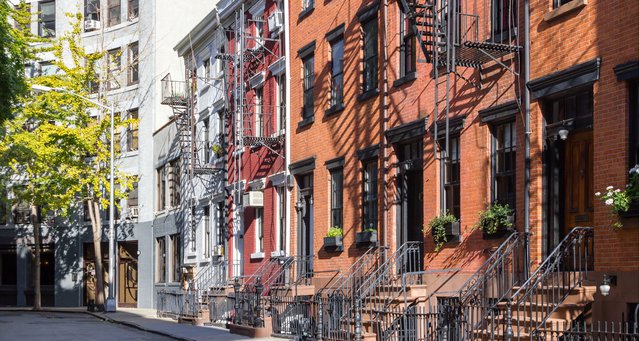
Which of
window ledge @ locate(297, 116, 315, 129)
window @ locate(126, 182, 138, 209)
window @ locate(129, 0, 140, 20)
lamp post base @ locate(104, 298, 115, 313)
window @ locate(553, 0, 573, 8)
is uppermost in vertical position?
window @ locate(129, 0, 140, 20)

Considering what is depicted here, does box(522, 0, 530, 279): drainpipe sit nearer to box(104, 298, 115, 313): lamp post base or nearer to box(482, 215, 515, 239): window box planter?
box(482, 215, 515, 239): window box planter

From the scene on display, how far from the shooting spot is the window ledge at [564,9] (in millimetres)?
14469

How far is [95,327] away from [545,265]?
58.7ft

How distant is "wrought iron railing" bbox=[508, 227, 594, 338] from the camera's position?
45.3ft

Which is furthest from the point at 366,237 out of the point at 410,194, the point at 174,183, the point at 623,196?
the point at 174,183

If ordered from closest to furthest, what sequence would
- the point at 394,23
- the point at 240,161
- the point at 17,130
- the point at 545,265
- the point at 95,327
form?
the point at 545,265 → the point at 394,23 → the point at 95,327 → the point at 240,161 → the point at 17,130

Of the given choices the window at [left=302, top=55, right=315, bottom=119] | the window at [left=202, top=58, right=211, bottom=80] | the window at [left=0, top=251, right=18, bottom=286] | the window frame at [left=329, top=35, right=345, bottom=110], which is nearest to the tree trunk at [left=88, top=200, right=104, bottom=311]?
the window at [left=0, top=251, right=18, bottom=286]

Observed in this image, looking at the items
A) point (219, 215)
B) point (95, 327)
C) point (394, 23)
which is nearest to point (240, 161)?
point (219, 215)

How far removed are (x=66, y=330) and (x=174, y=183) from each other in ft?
49.3

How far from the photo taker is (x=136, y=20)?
153 feet

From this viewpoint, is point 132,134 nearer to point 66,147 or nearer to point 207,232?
point 66,147

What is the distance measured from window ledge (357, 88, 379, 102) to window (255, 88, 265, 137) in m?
7.54

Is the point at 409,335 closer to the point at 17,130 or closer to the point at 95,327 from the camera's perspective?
the point at 95,327

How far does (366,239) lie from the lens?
21.8m
